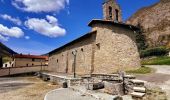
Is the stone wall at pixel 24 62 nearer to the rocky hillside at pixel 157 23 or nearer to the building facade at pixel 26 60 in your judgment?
the building facade at pixel 26 60

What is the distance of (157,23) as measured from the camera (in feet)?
191

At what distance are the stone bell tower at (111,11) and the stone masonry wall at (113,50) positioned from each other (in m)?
2.23

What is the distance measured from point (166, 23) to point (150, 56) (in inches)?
820

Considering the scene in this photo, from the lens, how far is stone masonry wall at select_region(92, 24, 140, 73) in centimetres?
1884

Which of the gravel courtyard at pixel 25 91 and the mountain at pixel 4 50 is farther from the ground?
the mountain at pixel 4 50

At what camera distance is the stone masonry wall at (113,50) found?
18.8 m

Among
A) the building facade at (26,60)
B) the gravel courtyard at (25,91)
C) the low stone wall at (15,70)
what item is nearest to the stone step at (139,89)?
the gravel courtyard at (25,91)

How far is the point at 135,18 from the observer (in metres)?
68.9

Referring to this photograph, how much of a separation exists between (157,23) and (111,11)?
42.1m

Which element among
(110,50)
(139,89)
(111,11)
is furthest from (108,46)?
(139,89)

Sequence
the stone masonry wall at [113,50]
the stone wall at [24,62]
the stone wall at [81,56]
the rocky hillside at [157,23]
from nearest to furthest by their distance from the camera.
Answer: the stone masonry wall at [113,50] < the stone wall at [81,56] < the rocky hillside at [157,23] < the stone wall at [24,62]

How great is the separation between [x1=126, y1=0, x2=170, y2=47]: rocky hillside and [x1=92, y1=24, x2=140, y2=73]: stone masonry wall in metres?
32.9

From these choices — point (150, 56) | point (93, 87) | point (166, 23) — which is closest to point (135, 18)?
point (166, 23)

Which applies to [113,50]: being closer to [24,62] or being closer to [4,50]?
[4,50]
